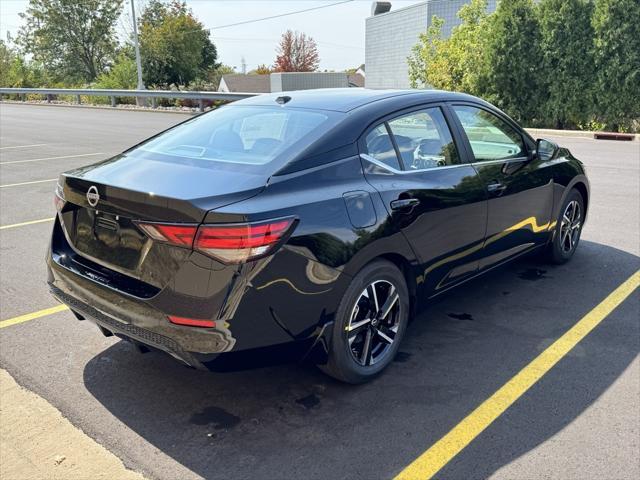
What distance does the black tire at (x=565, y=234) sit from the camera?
211 inches

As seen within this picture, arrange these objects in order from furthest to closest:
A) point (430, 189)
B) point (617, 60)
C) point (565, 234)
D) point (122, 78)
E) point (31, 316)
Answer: point (122, 78) → point (617, 60) → point (565, 234) → point (31, 316) → point (430, 189)

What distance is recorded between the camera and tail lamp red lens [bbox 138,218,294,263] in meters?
2.76

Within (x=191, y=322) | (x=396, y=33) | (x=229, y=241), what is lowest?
(x=191, y=322)

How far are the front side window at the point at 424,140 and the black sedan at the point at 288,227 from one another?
1 centimetres

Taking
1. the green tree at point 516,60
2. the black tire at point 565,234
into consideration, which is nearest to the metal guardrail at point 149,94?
the green tree at point 516,60

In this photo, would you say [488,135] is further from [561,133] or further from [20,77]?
[20,77]

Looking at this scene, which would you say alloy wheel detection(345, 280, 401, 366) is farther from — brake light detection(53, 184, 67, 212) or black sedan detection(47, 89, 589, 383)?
brake light detection(53, 184, 67, 212)

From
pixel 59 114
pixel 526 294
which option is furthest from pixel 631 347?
pixel 59 114

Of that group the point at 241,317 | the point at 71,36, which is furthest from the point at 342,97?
the point at 71,36

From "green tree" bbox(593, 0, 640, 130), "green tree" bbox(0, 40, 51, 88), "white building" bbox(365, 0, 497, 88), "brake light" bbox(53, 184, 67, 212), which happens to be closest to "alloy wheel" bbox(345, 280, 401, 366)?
"brake light" bbox(53, 184, 67, 212)

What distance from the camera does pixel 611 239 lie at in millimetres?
6402

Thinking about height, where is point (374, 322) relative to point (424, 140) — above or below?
below

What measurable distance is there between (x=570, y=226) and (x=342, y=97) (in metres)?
2.80

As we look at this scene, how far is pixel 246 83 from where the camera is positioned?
2520 inches
